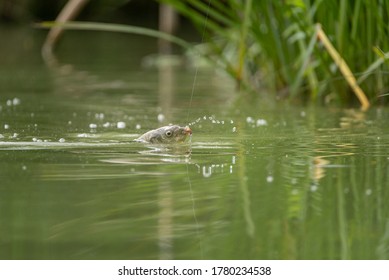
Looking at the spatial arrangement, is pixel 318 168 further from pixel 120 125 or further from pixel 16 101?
pixel 16 101

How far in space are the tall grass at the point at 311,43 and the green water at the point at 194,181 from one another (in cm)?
25

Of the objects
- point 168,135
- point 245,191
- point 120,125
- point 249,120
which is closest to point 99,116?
point 120,125

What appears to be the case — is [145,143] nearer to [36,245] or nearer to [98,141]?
[98,141]

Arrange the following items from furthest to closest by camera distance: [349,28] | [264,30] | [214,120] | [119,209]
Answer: [264,30] < [349,28] < [214,120] < [119,209]

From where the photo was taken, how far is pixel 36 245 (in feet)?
8.56

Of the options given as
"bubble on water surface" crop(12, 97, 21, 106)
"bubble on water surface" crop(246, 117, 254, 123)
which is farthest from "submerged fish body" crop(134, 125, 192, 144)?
"bubble on water surface" crop(12, 97, 21, 106)

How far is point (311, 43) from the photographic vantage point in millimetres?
5449

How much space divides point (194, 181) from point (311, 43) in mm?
2209

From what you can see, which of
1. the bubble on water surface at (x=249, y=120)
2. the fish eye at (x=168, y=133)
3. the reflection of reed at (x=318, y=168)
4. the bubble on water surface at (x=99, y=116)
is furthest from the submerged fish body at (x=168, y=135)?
the bubble on water surface at (x=99, y=116)

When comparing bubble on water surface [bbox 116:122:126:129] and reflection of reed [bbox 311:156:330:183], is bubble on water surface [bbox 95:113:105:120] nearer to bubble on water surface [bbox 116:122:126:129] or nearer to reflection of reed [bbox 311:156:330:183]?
bubble on water surface [bbox 116:122:126:129]

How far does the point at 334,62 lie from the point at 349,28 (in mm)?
210

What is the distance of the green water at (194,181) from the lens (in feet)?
8.61

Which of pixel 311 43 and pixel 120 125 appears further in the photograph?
pixel 311 43

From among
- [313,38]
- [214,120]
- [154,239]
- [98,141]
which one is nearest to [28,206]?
[154,239]
